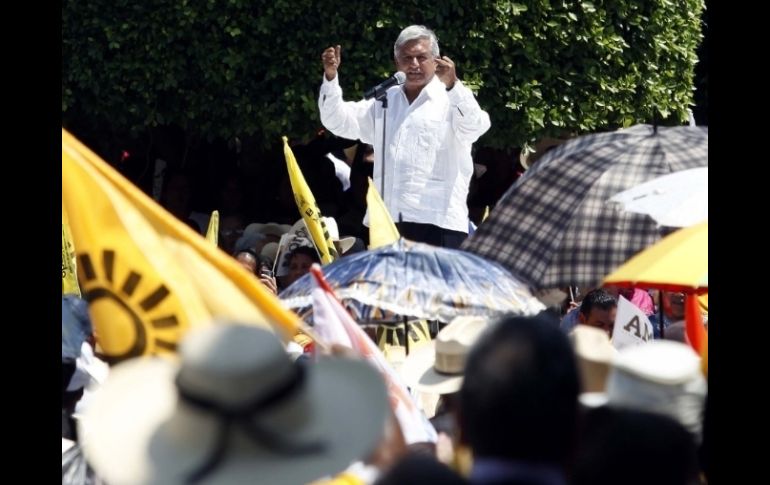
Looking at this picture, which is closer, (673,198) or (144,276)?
(144,276)

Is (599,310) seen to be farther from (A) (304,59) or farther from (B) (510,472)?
(B) (510,472)

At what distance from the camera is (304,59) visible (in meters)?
11.2

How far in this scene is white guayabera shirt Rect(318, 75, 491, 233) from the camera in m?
8.59

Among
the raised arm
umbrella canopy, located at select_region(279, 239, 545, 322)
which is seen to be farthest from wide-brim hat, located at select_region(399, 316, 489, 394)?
the raised arm

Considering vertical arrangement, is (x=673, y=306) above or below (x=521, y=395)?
below

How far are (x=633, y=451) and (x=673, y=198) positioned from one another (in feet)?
9.74

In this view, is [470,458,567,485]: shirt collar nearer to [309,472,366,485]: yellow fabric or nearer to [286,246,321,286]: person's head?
[309,472,366,485]: yellow fabric

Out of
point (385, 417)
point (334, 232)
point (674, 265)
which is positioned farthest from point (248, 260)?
point (385, 417)

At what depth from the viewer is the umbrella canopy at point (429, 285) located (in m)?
6.34

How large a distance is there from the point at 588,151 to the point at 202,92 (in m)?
5.03

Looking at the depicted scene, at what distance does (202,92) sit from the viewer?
11.4m

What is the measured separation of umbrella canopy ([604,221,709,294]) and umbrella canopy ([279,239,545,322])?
1.21m

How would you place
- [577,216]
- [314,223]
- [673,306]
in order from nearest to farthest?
[577,216]
[673,306]
[314,223]

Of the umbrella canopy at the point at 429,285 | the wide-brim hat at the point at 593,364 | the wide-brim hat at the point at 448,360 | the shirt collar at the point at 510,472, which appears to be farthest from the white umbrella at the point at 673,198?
the shirt collar at the point at 510,472
